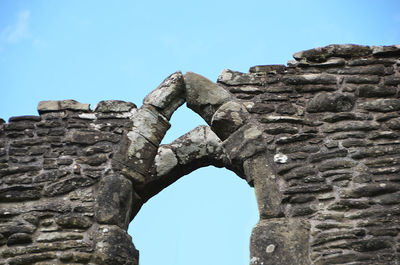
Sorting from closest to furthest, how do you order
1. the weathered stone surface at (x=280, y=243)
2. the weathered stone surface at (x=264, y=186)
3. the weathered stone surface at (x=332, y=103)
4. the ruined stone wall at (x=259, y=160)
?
the weathered stone surface at (x=280, y=243) → the ruined stone wall at (x=259, y=160) → the weathered stone surface at (x=264, y=186) → the weathered stone surface at (x=332, y=103)

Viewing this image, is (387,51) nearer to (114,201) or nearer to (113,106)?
(113,106)

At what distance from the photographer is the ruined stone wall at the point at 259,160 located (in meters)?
4.68

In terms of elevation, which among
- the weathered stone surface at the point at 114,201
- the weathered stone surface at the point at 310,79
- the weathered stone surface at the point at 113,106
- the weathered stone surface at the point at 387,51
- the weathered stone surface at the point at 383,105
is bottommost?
the weathered stone surface at the point at 114,201

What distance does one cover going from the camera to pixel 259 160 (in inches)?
203

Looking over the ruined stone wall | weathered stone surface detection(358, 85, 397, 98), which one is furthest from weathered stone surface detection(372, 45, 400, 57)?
weathered stone surface detection(358, 85, 397, 98)

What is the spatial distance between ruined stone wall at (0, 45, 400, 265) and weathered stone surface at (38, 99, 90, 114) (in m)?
A: 0.01

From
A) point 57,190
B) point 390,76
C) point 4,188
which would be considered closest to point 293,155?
point 390,76

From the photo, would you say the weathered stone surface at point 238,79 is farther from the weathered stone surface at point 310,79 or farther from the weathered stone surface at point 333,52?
the weathered stone surface at point 333,52

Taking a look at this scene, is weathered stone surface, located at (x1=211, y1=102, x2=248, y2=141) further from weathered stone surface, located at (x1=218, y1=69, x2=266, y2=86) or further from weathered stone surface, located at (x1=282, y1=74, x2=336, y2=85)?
weathered stone surface, located at (x1=282, y1=74, x2=336, y2=85)

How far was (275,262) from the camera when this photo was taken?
14.9 feet

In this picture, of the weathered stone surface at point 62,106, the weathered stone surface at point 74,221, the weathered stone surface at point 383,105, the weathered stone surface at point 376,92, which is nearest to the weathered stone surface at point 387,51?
the weathered stone surface at point 376,92

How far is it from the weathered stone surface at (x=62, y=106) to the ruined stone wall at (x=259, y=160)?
0.01m

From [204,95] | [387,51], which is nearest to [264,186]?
[204,95]

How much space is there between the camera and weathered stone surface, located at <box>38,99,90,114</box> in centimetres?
588
